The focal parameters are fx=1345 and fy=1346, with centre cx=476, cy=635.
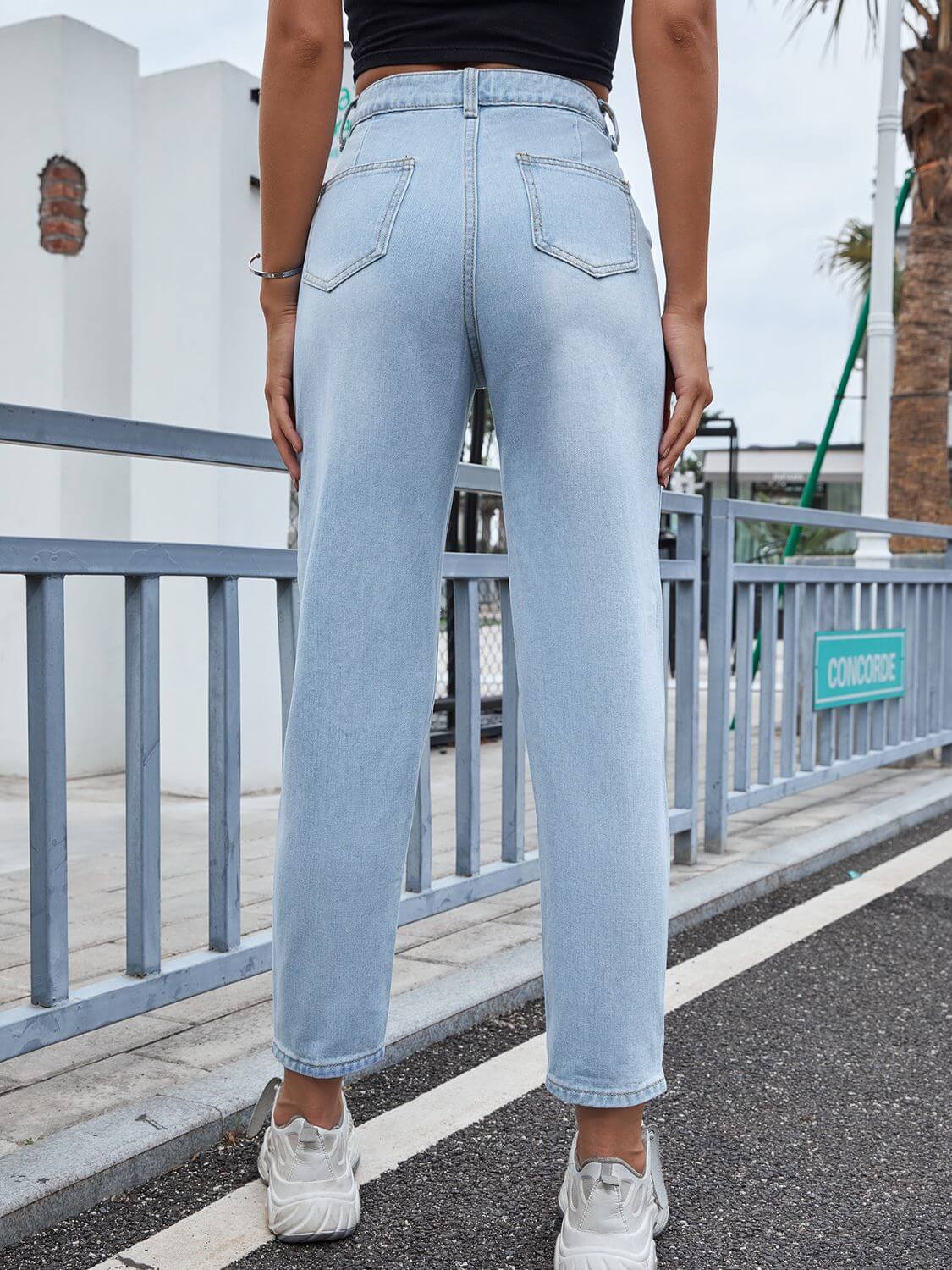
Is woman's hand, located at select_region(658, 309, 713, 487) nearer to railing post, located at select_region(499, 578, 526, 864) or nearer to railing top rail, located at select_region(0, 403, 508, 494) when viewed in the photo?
railing top rail, located at select_region(0, 403, 508, 494)

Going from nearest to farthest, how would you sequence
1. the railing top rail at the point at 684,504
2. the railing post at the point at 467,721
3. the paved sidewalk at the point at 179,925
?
the paved sidewalk at the point at 179,925
the railing post at the point at 467,721
the railing top rail at the point at 684,504

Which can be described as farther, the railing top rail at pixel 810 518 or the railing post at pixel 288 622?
the railing top rail at pixel 810 518

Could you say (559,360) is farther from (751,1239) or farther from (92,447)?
(751,1239)

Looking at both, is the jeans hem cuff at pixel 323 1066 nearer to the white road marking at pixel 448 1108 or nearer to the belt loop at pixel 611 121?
the white road marking at pixel 448 1108

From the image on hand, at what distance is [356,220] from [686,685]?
8.40 ft

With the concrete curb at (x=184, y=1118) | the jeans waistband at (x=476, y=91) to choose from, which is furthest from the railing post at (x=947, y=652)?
the jeans waistband at (x=476, y=91)

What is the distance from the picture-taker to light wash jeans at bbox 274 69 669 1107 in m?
1.62

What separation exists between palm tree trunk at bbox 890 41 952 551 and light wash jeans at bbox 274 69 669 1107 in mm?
8716

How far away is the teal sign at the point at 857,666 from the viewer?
4.93m

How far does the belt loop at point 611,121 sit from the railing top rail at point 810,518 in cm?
213

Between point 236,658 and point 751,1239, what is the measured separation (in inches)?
49.1

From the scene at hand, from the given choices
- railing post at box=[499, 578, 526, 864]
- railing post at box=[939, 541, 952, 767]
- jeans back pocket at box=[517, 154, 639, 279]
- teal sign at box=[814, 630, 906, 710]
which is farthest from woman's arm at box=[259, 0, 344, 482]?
railing post at box=[939, 541, 952, 767]

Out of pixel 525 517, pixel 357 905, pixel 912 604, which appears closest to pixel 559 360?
pixel 525 517

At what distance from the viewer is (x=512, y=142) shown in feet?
5.32
